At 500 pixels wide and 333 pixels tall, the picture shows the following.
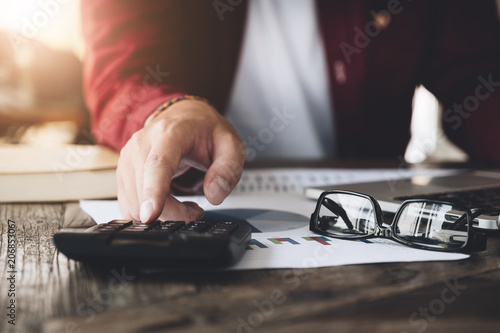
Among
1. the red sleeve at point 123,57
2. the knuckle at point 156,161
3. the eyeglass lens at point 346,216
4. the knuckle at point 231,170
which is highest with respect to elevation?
the red sleeve at point 123,57

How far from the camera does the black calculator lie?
0.34 meters

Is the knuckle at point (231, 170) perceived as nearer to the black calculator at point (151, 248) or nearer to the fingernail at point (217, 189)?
the fingernail at point (217, 189)

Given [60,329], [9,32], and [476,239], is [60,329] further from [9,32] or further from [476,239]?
[9,32]

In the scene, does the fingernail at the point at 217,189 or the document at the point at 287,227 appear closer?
the document at the point at 287,227

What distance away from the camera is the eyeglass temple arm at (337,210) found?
0.50 meters

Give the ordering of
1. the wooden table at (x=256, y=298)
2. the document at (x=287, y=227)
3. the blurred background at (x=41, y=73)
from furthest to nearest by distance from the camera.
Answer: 1. the blurred background at (x=41, y=73)
2. the document at (x=287, y=227)
3. the wooden table at (x=256, y=298)

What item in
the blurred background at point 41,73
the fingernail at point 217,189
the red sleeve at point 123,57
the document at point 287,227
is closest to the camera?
the document at point 287,227

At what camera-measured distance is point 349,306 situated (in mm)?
296

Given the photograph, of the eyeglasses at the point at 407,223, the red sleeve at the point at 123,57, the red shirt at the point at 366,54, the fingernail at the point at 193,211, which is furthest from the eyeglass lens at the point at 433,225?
the red shirt at the point at 366,54

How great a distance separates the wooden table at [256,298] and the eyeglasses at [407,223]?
0.13ft

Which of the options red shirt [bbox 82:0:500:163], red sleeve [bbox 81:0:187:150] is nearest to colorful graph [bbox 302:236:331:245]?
red sleeve [bbox 81:0:187:150]

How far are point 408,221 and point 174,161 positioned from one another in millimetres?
252

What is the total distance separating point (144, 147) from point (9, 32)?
42.7 inches

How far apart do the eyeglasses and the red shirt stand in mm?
667
